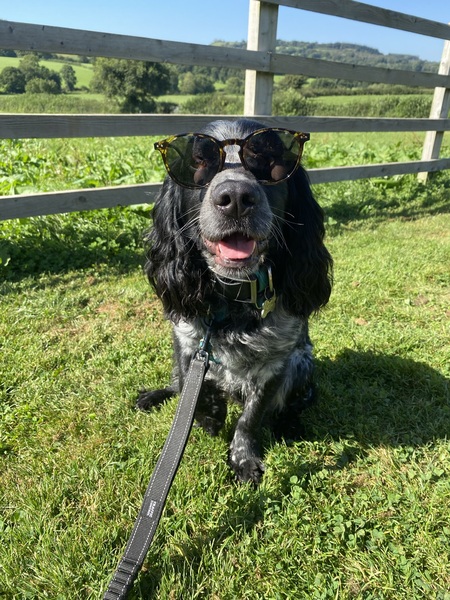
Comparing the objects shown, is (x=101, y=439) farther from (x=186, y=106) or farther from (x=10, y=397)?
(x=186, y=106)

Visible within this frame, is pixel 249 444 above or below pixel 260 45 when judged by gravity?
below

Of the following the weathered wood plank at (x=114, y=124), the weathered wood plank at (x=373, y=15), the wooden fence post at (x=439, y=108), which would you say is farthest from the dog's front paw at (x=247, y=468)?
the wooden fence post at (x=439, y=108)

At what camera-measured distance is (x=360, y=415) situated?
2.57m

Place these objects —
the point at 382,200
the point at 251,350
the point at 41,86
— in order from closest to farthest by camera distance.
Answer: the point at 251,350 < the point at 382,200 < the point at 41,86

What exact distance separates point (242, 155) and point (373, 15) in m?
5.57

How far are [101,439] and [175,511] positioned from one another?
0.60 meters

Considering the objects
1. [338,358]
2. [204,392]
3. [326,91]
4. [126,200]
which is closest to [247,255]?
[204,392]

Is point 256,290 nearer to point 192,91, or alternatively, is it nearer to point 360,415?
point 360,415

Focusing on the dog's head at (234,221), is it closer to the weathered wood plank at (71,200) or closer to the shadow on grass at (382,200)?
the weathered wood plank at (71,200)

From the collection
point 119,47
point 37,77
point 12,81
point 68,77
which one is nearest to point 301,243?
point 119,47

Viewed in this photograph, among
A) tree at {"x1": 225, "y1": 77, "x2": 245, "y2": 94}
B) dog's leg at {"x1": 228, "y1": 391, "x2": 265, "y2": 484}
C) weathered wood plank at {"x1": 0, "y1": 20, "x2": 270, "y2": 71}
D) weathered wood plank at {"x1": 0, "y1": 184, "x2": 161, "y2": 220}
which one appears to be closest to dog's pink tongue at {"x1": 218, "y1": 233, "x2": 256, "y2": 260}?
dog's leg at {"x1": 228, "y1": 391, "x2": 265, "y2": 484}

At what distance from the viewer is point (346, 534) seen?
6.12 feet

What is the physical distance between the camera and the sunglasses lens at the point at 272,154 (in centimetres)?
187

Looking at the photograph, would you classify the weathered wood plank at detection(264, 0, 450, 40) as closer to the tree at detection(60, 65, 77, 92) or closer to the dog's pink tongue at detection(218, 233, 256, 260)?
the dog's pink tongue at detection(218, 233, 256, 260)
